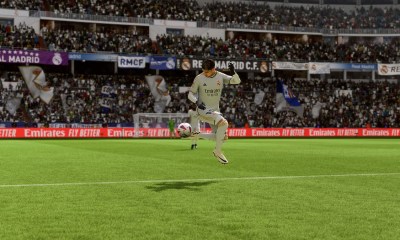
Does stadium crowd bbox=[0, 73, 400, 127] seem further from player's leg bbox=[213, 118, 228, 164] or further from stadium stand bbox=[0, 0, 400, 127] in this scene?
player's leg bbox=[213, 118, 228, 164]

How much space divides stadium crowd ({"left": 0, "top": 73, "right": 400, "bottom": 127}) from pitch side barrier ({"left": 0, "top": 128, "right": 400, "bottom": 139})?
12.6 ft

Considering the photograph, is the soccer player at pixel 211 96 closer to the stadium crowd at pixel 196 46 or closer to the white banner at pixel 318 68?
the stadium crowd at pixel 196 46

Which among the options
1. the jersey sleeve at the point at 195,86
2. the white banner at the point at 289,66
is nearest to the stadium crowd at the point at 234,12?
the white banner at the point at 289,66

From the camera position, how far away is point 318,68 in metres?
61.0

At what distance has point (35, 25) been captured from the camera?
184ft

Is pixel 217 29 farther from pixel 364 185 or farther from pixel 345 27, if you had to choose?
pixel 364 185

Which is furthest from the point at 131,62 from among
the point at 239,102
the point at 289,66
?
the point at 289,66

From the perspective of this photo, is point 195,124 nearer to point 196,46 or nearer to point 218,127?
point 218,127

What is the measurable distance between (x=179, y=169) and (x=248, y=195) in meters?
5.28

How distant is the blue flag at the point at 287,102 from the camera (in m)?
56.6

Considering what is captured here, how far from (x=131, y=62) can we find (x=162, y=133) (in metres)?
11.6

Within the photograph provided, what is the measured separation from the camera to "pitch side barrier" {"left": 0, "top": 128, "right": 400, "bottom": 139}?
1631 inches

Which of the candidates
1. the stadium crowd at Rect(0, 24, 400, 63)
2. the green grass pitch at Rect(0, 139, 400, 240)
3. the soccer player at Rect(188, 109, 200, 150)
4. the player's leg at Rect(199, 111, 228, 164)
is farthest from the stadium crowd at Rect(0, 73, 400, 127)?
the green grass pitch at Rect(0, 139, 400, 240)

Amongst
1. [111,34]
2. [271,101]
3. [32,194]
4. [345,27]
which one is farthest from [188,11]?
[32,194]
